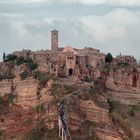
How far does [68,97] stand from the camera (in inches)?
3127

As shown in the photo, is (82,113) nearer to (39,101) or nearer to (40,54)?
(39,101)

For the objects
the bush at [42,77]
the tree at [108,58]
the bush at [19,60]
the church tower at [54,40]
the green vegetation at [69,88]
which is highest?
the church tower at [54,40]

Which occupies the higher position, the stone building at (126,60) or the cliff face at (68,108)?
the stone building at (126,60)

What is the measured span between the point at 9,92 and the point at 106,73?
8.32 m

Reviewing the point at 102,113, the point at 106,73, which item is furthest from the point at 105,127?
the point at 106,73

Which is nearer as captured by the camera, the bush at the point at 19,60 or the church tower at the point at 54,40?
the bush at the point at 19,60

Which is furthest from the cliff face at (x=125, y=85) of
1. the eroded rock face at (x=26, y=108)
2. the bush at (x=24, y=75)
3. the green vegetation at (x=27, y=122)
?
the green vegetation at (x=27, y=122)

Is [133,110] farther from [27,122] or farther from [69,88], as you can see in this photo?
[27,122]

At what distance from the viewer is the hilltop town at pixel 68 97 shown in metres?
78.9

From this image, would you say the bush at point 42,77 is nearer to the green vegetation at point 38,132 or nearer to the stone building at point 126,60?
the green vegetation at point 38,132

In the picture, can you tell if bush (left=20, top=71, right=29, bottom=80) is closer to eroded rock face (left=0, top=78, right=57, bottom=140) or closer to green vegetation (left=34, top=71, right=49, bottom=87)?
eroded rock face (left=0, top=78, right=57, bottom=140)

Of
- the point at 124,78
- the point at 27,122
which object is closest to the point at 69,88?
the point at 27,122

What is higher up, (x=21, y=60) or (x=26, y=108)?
(x=21, y=60)

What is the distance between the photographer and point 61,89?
80312mm
